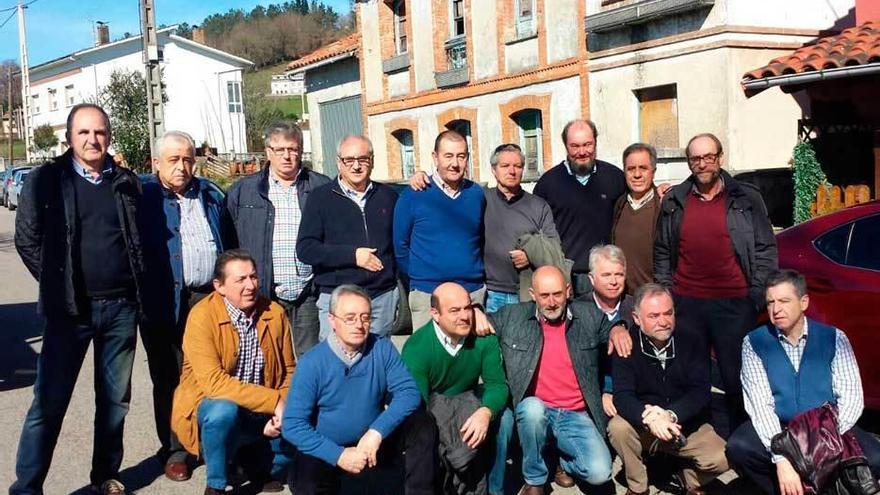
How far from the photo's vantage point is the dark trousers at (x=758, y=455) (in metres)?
4.33

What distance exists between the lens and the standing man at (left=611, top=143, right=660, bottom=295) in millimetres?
5301

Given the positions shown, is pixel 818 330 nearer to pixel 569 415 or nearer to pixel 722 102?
pixel 569 415

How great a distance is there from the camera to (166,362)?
207 inches

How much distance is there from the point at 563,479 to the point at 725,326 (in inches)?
49.6

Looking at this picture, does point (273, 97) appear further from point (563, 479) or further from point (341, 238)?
point (563, 479)

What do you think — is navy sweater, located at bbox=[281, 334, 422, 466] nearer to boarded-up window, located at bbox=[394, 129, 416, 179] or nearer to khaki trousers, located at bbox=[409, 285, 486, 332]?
khaki trousers, located at bbox=[409, 285, 486, 332]

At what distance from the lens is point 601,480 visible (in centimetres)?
468

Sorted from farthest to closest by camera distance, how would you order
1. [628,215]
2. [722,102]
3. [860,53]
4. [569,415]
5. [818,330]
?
[722,102] → [860,53] → [628,215] → [569,415] → [818,330]

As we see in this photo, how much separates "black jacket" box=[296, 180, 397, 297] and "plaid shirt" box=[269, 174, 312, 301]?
6.8 inches

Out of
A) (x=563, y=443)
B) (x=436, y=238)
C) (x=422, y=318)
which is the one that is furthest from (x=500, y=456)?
(x=436, y=238)

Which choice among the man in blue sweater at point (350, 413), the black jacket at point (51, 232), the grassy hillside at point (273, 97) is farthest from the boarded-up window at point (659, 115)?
the grassy hillside at point (273, 97)

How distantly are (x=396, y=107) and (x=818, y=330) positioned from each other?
1745 centimetres

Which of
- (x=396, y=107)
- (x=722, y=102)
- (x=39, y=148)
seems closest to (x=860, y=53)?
(x=722, y=102)

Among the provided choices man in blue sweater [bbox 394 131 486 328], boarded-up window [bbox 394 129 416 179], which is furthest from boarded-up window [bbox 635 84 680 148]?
man in blue sweater [bbox 394 131 486 328]
